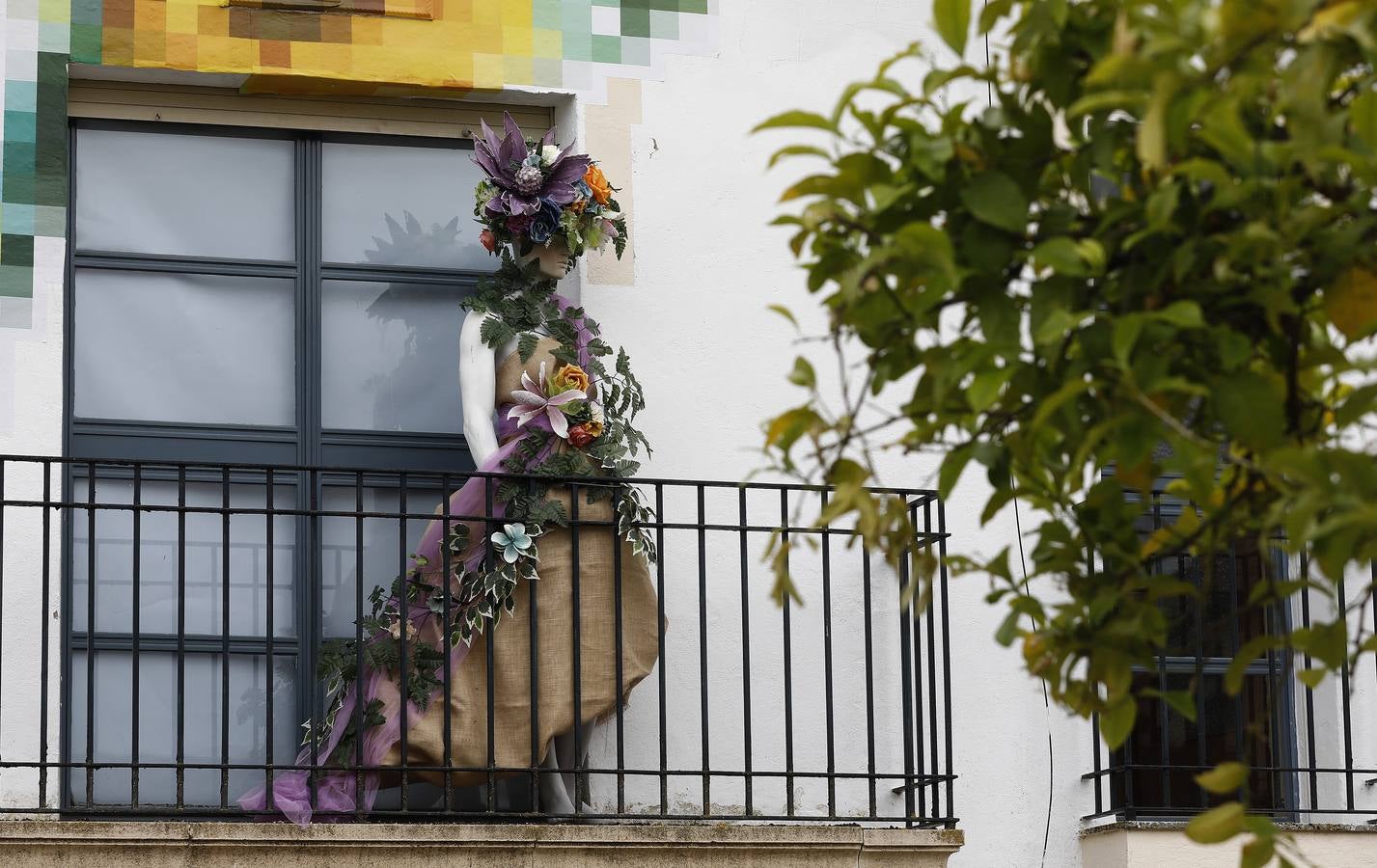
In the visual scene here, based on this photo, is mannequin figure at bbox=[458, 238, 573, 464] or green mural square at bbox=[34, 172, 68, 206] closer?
mannequin figure at bbox=[458, 238, 573, 464]

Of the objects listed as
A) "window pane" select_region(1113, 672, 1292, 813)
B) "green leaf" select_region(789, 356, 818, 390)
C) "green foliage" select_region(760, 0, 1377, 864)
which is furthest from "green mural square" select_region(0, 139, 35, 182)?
"green leaf" select_region(789, 356, 818, 390)

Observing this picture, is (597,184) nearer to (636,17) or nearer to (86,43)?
(636,17)

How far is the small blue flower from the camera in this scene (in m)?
6.76

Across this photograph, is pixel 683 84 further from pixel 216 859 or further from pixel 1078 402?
pixel 1078 402

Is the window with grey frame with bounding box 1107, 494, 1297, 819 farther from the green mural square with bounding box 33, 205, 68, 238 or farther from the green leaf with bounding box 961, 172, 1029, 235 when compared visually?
the green leaf with bounding box 961, 172, 1029, 235

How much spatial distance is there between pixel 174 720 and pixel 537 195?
213 cm

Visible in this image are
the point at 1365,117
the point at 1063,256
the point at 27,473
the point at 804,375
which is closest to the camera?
the point at 1365,117

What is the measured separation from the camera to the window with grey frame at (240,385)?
718cm

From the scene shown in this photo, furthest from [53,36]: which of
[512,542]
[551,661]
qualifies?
[551,661]

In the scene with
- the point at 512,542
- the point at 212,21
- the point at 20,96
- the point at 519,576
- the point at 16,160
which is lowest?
the point at 519,576

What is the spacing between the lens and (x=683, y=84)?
7.83 m

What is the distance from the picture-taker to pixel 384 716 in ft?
22.0

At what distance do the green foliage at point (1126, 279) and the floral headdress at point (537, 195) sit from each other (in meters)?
3.49

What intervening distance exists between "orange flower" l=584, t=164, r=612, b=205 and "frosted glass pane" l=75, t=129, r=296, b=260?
3.95 feet
